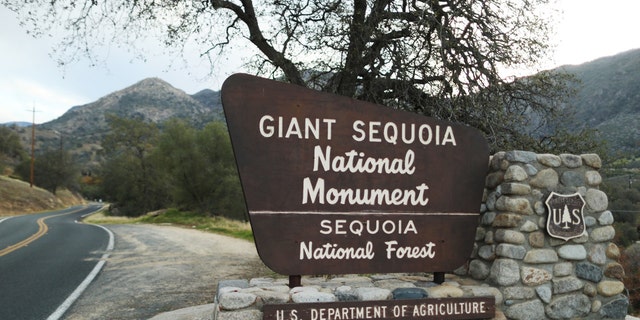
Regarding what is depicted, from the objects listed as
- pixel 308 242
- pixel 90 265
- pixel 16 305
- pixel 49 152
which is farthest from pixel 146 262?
pixel 49 152

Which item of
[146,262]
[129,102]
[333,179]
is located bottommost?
[146,262]

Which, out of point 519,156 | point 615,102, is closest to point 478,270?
point 519,156

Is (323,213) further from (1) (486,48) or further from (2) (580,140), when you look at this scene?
(2) (580,140)

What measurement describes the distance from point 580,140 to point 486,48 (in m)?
2.29

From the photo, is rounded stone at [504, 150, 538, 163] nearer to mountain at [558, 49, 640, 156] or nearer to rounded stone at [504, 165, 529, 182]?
rounded stone at [504, 165, 529, 182]

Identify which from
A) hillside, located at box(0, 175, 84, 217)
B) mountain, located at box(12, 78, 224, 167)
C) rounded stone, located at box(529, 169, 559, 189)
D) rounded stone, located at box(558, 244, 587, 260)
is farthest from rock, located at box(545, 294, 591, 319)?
mountain, located at box(12, 78, 224, 167)

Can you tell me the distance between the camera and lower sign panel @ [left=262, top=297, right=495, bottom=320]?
380 centimetres

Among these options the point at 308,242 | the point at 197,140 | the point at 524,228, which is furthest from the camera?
the point at 197,140

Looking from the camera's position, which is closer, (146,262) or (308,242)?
(308,242)

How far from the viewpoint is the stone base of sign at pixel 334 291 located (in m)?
3.76

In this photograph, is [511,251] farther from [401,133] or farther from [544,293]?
A: [401,133]

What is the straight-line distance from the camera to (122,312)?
658 cm

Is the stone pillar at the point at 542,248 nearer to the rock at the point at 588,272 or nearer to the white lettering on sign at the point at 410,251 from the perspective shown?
the rock at the point at 588,272

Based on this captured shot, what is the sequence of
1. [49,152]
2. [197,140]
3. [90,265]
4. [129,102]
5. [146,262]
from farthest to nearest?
[129,102]
[49,152]
[197,140]
[146,262]
[90,265]
